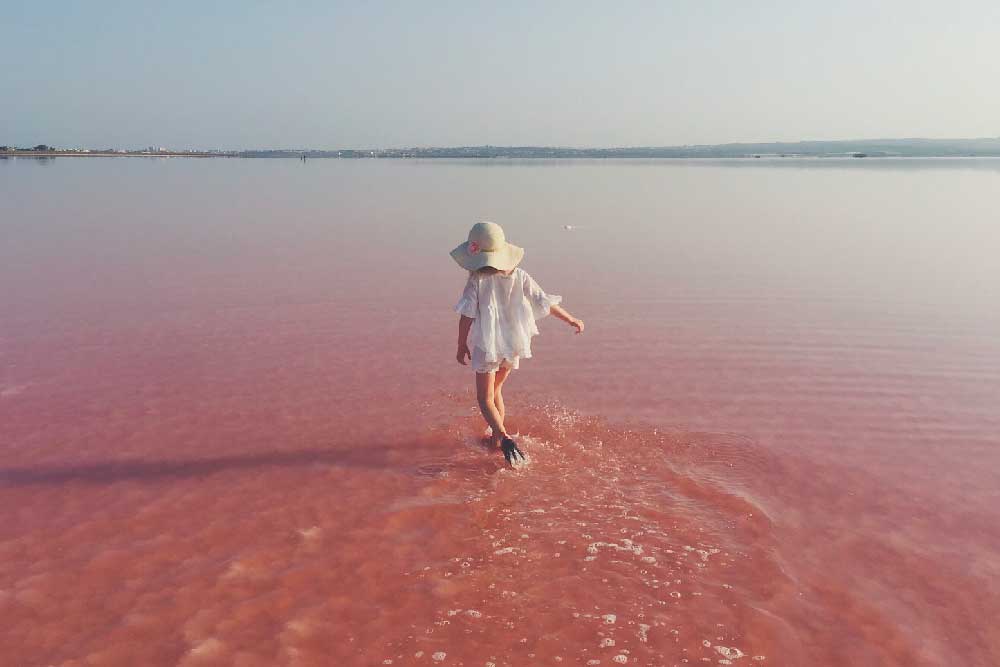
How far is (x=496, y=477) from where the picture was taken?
18.3 ft

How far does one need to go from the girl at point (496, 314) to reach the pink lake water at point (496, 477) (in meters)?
0.60

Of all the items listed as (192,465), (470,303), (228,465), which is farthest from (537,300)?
(192,465)

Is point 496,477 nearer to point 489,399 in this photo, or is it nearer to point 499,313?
point 489,399

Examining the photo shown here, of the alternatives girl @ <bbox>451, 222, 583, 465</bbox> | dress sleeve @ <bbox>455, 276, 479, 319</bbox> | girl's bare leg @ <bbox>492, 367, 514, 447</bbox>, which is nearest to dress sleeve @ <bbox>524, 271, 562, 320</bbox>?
girl @ <bbox>451, 222, 583, 465</bbox>

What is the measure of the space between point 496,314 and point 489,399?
70 cm

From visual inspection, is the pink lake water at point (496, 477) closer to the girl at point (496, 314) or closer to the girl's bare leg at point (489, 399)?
the girl's bare leg at point (489, 399)

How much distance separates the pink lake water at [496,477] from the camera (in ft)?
12.5

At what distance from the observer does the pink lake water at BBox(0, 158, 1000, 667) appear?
3.80 m

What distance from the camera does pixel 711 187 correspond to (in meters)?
38.6

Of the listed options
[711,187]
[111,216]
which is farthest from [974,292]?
[711,187]

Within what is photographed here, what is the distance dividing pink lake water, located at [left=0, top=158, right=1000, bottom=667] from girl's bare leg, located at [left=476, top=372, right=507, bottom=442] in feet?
0.94

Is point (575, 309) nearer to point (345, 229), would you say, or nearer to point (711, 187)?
point (345, 229)

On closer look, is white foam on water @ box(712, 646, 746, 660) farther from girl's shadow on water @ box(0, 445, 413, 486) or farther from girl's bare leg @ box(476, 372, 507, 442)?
girl's shadow on water @ box(0, 445, 413, 486)

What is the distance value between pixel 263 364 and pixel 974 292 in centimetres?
1104
